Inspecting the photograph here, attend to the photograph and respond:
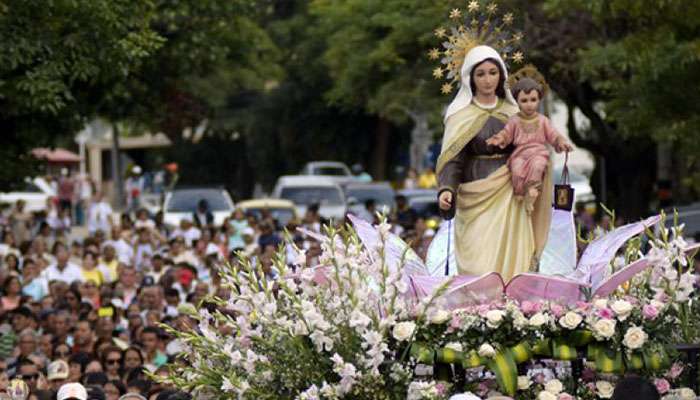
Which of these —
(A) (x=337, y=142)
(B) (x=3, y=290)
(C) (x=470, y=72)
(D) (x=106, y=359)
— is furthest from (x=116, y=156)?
(C) (x=470, y=72)

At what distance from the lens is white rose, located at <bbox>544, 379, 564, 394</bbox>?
871cm

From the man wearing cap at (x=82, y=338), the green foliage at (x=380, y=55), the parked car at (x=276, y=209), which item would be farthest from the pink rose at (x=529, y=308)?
the parked car at (x=276, y=209)

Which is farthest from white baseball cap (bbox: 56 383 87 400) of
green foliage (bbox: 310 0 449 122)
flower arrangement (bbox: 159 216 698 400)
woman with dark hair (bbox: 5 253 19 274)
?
green foliage (bbox: 310 0 449 122)

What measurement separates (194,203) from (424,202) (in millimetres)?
4341

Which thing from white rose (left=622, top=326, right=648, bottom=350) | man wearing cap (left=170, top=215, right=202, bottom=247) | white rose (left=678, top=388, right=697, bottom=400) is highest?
white rose (left=622, top=326, right=648, bottom=350)

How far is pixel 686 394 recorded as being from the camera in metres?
8.67

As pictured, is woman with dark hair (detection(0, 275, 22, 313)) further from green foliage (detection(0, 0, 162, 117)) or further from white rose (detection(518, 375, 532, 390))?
white rose (detection(518, 375, 532, 390))

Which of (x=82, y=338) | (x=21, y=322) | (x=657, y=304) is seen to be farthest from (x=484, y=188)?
(x=21, y=322)

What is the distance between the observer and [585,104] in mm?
27078

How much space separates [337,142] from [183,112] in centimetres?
2552

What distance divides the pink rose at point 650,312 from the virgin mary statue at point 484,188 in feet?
2.90

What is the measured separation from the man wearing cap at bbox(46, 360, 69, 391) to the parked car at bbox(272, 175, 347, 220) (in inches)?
692

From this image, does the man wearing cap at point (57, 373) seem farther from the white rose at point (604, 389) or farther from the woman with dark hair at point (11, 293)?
the white rose at point (604, 389)

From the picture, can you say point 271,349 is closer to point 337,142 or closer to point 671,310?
point 671,310
